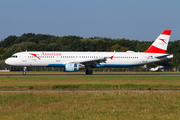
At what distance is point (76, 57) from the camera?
51250mm

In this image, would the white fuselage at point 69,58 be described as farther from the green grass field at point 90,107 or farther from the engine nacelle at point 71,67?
the green grass field at point 90,107

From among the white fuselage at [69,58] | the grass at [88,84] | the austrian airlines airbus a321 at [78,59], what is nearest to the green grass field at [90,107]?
the grass at [88,84]

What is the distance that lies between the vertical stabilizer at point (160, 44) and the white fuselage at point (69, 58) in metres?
1.77

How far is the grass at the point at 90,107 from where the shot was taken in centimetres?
1298

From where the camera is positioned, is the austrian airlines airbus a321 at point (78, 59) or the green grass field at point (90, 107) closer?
the green grass field at point (90, 107)

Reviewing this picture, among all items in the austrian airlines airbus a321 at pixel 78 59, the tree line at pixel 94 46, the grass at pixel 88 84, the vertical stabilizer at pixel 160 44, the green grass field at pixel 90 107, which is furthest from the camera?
the tree line at pixel 94 46

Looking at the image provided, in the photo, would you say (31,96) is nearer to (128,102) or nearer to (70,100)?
(70,100)

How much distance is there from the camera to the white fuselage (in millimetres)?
49719

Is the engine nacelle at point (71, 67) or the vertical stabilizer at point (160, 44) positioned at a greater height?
the vertical stabilizer at point (160, 44)

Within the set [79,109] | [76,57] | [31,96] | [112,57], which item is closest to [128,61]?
[112,57]

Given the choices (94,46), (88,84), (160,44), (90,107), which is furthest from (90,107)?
(94,46)

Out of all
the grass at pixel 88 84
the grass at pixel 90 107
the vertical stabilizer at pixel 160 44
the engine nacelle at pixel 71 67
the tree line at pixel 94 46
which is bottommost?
the grass at pixel 90 107

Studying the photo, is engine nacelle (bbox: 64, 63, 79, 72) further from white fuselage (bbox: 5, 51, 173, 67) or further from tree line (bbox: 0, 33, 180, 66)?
tree line (bbox: 0, 33, 180, 66)

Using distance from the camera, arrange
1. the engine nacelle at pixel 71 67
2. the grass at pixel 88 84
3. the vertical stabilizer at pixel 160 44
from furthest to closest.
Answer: the vertical stabilizer at pixel 160 44, the engine nacelle at pixel 71 67, the grass at pixel 88 84
